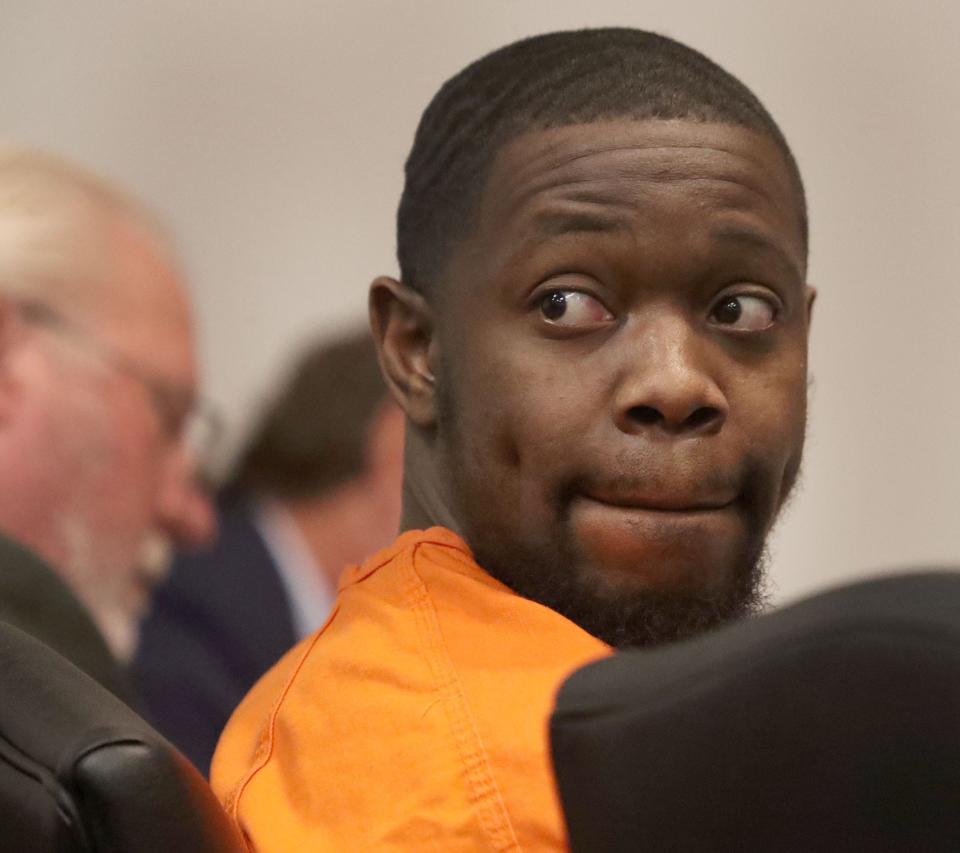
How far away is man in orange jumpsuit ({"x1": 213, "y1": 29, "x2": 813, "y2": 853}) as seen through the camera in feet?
3.21

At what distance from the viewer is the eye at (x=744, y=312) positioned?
1082 mm

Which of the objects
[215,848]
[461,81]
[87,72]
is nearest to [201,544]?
[87,72]

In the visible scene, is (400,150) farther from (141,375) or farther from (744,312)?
(744,312)

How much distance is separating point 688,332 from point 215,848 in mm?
423

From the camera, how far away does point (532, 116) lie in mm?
1108

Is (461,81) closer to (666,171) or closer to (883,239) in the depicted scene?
(666,171)

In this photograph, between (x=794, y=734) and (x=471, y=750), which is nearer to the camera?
(x=794, y=734)

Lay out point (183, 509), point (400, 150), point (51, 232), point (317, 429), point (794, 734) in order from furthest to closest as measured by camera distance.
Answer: point (317, 429) → point (400, 150) → point (183, 509) → point (51, 232) → point (794, 734)

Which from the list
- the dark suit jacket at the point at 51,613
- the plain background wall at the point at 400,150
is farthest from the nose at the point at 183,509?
the dark suit jacket at the point at 51,613

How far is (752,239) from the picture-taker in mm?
1072

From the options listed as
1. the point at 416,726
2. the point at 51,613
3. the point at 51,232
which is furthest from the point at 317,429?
the point at 416,726

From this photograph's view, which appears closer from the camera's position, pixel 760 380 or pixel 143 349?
pixel 760 380

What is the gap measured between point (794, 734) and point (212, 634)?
212 centimetres

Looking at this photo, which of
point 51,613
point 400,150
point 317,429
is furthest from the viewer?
point 317,429
